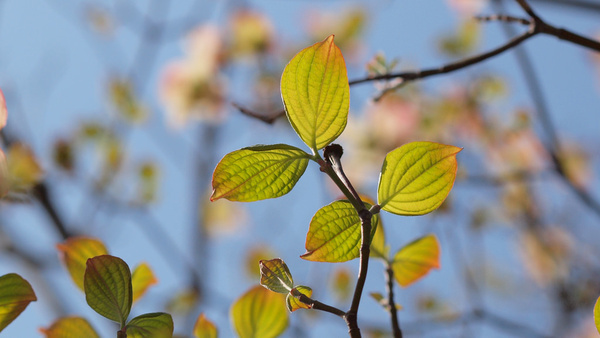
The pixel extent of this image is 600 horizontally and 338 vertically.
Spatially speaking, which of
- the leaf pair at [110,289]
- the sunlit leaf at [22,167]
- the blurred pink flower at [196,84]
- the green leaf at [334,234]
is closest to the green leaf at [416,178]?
the green leaf at [334,234]

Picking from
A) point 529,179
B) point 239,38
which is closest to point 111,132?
point 239,38

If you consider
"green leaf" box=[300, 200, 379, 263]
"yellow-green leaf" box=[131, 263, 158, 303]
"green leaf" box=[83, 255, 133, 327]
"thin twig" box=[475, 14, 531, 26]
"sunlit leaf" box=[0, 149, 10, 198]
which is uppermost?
"thin twig" box=[475, 14, 531, 26]

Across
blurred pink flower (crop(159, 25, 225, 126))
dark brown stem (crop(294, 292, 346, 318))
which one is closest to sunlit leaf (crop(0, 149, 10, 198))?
dark brown stem (crop(294, 292, 346, 318))

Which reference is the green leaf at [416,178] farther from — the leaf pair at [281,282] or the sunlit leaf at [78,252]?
the sunlit leaf at [78,252]

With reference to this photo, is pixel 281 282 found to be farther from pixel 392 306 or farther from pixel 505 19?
pixel 505 19

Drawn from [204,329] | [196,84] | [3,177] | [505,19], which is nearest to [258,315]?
[204,329]

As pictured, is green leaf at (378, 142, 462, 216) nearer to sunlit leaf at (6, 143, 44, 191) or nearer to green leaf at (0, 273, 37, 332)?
green leaf at (0, 273, 37, 332)
